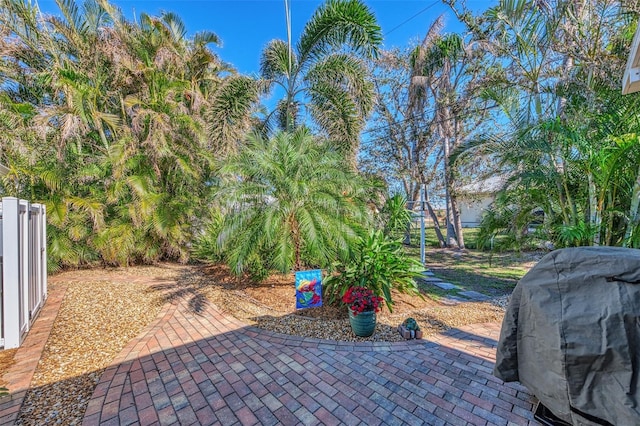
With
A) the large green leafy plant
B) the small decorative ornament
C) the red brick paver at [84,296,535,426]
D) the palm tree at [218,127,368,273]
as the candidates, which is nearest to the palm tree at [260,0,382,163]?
the palm tree at [218,127,368,273]

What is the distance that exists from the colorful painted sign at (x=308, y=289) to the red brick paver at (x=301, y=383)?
92cm

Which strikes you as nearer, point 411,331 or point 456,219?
point 411,331

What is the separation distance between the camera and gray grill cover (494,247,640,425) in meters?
1.77

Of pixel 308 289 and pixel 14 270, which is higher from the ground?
pixel 14 270

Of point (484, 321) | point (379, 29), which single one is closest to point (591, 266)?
point (484, 321)

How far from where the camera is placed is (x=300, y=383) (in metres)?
2.85

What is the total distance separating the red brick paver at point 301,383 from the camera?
2410 mm

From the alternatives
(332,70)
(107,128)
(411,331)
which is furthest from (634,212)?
(107,128)

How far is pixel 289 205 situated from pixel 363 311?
2396 mm

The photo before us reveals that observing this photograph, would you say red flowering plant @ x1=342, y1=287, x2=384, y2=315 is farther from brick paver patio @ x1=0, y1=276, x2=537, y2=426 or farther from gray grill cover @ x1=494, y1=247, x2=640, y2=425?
gray grill cover @ x1=494, y1=247, x2=640, y2=425

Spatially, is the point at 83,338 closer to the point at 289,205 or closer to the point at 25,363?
the point at 25,363

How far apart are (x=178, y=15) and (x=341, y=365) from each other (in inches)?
482

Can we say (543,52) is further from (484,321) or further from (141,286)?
(141,286)

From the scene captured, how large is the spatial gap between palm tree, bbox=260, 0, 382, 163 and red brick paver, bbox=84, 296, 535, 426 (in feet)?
17.1
